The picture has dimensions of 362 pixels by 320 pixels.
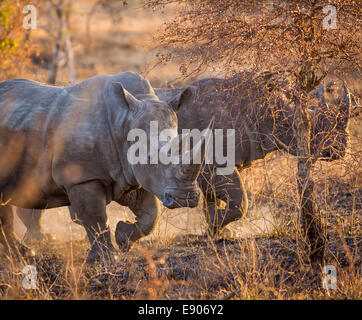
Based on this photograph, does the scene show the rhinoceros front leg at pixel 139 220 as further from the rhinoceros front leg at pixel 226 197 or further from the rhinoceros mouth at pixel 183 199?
the rhinoceros mouth at pixel 183 199

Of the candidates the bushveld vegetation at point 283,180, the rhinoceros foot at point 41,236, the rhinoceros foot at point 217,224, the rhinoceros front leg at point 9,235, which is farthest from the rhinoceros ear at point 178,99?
the rhinoceros foot at point 41,236

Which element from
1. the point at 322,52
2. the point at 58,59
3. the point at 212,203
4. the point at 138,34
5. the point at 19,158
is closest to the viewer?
the point at 322,52

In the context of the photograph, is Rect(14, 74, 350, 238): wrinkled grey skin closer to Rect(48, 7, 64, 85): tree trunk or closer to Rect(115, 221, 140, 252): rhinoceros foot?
Rect(115, 221, 140, 252): rhinoceros foot

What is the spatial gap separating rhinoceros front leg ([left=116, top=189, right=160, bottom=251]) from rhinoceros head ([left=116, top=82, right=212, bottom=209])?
68 centimetres

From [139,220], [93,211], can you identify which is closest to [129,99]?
[93,211]

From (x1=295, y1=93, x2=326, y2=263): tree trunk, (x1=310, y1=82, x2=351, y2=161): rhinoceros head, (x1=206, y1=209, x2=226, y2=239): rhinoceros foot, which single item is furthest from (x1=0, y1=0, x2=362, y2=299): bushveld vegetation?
(x1=206, y1=209, x2=226, y2=239): rhinoceros foot

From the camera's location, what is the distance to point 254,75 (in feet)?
17.5

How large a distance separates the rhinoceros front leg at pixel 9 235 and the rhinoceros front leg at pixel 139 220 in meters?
1.08

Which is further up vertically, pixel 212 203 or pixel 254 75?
Answer: pixel 254 75

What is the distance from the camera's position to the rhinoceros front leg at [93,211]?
18.9 ft

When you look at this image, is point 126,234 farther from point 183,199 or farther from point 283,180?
point 283,180

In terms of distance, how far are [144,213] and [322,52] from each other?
230 cm
